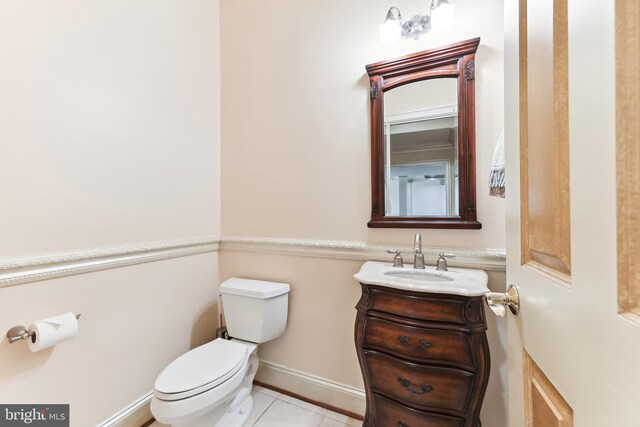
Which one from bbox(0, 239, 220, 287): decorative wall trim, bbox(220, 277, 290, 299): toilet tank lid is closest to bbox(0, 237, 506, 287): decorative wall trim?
bbox(0, 239, 220, 287): decorative wall trim

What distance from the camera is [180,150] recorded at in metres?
1.73

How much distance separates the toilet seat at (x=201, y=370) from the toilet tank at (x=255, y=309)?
3.5 inches

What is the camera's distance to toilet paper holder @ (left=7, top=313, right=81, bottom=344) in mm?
1032

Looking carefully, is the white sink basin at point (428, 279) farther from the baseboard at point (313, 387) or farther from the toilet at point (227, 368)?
the baseboard at point (313, 387)

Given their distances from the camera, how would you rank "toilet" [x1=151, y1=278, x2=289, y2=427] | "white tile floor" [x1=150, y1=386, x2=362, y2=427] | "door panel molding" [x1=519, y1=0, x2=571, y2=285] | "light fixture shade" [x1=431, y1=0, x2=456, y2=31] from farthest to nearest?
1. "white tile floor" [x1=150, y1=386, x2=362, y2=427]
2. "light fixture shade" [x1=431, y1=0, x2=456, y2=31]
3. "toilet" [x1=151, y1=278, x2=289, y2=427]
4. "door panel molding" [x1=519, y1=0, x2=571, y2=285]

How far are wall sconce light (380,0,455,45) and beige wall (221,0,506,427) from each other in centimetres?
5

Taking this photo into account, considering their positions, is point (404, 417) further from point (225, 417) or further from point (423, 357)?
point (225, 417)

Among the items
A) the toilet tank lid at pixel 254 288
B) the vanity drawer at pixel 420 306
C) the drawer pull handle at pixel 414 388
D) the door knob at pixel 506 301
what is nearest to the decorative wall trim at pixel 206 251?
the toilet tank lid at pixel 254 288

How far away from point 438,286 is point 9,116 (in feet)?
6.02

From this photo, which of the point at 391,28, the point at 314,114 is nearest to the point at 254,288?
the point at 314,114

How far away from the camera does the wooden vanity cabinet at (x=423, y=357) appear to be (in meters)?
1.04

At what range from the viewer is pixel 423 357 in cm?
108

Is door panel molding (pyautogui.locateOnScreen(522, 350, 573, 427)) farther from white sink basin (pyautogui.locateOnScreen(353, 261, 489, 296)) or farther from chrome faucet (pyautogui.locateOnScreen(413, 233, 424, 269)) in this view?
chrome faucet (pyautogui.locateOnScreen(413, 233, 424, 269))

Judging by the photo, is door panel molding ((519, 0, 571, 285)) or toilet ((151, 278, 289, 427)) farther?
toilet ((151, 278, 289, 427))
